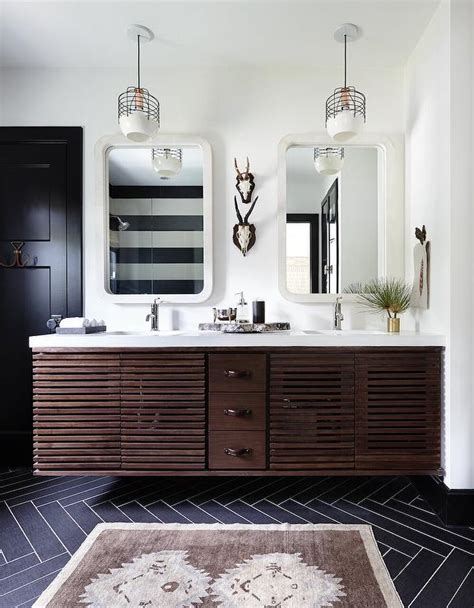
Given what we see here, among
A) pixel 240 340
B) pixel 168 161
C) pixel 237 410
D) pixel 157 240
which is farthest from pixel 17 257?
pixel 237 410

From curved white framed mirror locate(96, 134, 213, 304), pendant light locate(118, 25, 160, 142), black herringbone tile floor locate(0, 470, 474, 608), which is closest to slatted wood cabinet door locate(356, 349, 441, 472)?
black herringbone tile floor locate(0, 470, 474, 608)

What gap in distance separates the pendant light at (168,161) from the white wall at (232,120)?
0.14m

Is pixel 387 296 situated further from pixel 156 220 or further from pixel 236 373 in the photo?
pixel 156 220

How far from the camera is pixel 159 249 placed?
2.64 m

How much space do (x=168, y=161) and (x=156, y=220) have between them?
1.26 feet

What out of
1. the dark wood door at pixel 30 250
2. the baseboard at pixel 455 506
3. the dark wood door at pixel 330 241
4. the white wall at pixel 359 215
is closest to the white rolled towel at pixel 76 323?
the dark wood door at pixel 30 250

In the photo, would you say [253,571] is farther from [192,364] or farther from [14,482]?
[14,482]

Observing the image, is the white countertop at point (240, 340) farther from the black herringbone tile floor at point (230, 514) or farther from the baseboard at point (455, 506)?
the black herringbone tile floor at point (230, 514)

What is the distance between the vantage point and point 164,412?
6.76 ft

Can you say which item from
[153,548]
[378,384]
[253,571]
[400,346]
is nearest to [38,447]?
[153,548]

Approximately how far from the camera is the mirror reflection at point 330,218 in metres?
2.60

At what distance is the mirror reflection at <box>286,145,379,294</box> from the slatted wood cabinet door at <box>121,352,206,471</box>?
926mm

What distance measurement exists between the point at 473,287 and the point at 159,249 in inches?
70.1

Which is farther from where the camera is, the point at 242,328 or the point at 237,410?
the point at 242,328
